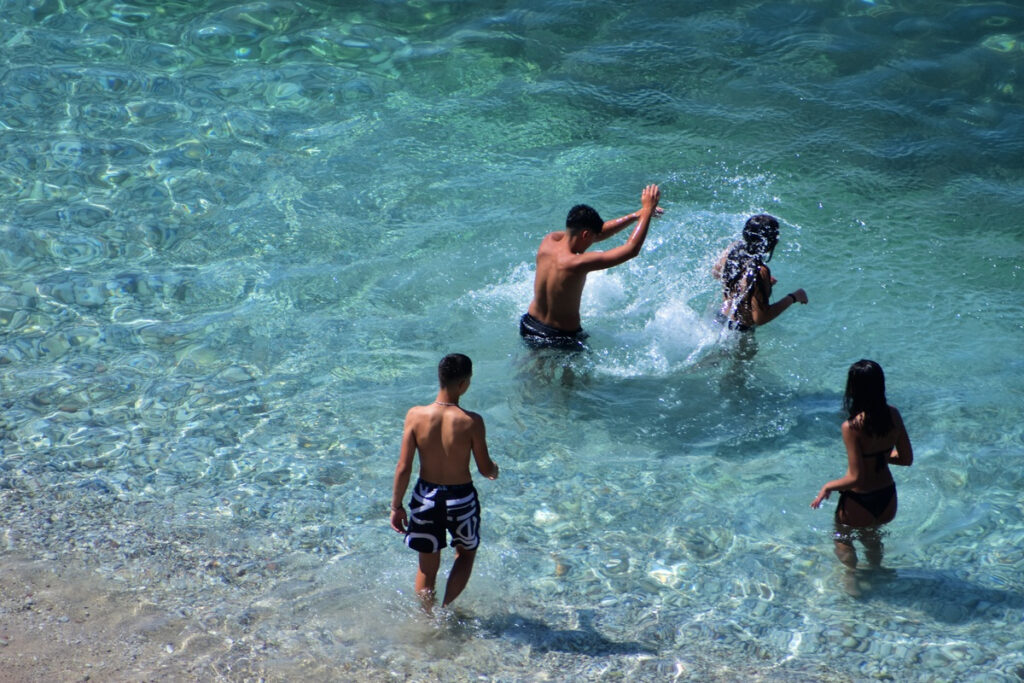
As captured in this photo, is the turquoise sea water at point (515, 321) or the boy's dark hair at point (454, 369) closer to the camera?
the boy's dark hair at point (454, 369)

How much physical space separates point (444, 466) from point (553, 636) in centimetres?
112

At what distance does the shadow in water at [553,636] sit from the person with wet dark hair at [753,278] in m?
2.86

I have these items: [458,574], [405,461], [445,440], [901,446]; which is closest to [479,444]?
[445,440]

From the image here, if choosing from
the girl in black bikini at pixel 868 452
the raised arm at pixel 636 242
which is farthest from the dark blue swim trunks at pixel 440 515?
the raised arm at pixel 636 242

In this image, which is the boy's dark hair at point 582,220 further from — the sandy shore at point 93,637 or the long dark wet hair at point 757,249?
the sandy shore at point 93,637

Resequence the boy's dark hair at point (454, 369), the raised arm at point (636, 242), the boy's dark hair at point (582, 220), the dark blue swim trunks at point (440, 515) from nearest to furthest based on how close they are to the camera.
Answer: the boy's dark hair at point (454, 369)
the dark blue swim trunks at point (440, 515)
the raised arm at point (636, 242)
the boy's dark hair at point (582, 220)

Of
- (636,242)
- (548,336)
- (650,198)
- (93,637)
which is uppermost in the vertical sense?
(650,198)

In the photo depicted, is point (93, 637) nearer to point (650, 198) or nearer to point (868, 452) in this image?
point (868, 452)

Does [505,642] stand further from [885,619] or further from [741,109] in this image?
[741,109]

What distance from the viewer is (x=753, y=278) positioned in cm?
723

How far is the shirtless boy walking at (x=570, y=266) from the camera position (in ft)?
23.2

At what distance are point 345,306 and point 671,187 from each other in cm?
392

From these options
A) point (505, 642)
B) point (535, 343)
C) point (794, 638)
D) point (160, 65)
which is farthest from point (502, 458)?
point (160, 65)

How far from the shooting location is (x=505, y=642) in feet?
17.3
